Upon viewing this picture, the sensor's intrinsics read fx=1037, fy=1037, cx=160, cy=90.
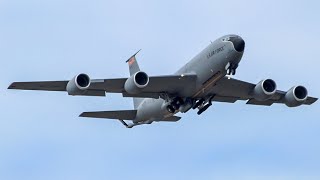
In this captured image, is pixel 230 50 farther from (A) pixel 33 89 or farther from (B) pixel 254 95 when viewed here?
(A) pixel 33 89

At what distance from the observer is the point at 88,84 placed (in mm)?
79812

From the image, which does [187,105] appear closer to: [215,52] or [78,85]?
[215,52]

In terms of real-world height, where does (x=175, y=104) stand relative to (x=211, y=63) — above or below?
below

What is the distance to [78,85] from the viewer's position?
79.4m

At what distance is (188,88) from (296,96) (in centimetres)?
1063

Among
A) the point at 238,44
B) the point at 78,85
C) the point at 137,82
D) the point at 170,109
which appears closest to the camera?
the point at 78,85

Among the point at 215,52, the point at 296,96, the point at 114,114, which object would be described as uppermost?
the point at 215,52

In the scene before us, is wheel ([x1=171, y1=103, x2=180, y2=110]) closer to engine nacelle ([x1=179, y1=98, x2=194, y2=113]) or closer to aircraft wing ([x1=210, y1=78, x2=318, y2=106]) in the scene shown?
engine nacelle ([x1=179, y1=98, x2=194, y2=113])

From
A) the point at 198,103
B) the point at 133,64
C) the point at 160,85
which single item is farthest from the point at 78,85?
the point at 133,64

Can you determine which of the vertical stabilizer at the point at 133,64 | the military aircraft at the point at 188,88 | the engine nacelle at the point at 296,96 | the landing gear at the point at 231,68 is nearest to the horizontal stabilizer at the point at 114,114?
the military aircraft at the point at 188,88

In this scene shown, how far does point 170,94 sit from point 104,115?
6.60 meters

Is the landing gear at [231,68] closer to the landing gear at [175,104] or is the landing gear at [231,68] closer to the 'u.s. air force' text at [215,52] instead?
the 'u.s. air force' text at [215,52]

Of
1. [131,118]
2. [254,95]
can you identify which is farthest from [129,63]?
[254,95]

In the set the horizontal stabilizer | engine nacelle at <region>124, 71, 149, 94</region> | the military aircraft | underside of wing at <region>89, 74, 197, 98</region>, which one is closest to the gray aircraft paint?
the military aircraft
